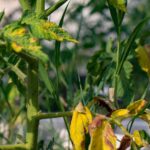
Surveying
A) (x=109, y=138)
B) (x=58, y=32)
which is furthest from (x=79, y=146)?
(x=58, y=32)

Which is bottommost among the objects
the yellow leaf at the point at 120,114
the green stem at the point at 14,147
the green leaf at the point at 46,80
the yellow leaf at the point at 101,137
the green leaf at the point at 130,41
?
the green stem at the point at 14,147

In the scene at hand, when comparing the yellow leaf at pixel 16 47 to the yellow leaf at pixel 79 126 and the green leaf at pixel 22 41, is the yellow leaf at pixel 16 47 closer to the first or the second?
the green leaf at pixel 22 41

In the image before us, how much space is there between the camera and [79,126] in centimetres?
84

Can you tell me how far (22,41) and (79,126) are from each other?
163 mm

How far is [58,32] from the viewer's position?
0.79 metres

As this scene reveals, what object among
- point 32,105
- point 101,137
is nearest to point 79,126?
point 101,137

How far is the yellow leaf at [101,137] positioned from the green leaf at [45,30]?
0.45 feet

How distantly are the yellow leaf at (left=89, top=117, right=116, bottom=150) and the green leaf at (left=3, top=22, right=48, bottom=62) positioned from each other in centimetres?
15

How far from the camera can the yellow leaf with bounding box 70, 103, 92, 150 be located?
0.84m

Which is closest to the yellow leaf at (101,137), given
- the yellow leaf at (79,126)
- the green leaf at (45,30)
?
the yellow leaf at (79,126)

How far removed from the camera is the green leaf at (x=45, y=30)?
0.77m

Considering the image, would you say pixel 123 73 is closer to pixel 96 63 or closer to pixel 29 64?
pixel 96 63

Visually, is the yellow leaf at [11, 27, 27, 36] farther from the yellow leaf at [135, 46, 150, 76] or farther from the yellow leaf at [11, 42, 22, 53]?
the yellow leaf at [135, 46, 150, 76]

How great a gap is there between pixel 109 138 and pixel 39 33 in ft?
0.61
